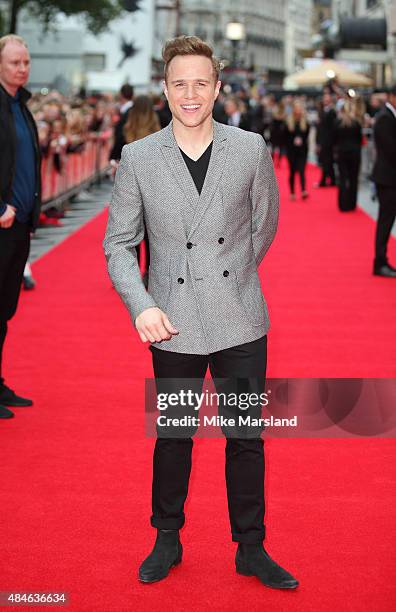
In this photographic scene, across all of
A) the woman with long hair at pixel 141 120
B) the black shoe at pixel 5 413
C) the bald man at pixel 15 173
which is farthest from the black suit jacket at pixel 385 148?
the black shoe at pixel 5 413

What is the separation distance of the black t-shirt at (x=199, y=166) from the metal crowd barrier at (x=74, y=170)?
1154 cm

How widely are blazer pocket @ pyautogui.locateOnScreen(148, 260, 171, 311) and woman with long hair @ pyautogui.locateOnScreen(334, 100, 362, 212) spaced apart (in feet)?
50.6

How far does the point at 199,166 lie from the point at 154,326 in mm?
619

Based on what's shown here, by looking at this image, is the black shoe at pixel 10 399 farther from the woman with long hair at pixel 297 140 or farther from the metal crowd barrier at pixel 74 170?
the woman with long hair at pixel 297 140

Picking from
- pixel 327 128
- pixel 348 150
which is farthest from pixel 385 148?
pixel 327 128

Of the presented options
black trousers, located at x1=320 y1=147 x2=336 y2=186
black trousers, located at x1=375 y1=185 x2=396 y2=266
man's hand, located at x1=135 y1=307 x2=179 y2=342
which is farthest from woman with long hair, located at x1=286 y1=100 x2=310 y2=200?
man's hand, located at x1=135 y1=307 x2=179 y2=342

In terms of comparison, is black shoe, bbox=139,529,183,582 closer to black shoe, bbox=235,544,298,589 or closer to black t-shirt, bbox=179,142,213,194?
black shoe, bbox=235,544,298,589

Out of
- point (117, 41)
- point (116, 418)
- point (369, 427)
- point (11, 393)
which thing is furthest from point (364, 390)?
point (117, 41)

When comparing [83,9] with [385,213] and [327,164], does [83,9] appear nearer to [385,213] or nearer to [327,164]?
[327,164]

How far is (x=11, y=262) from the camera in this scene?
22.2 feet

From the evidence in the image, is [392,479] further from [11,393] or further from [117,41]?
[117,41]

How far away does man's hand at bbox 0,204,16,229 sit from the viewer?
659cm

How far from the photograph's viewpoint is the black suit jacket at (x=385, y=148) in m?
12.1

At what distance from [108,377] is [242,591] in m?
3.76
